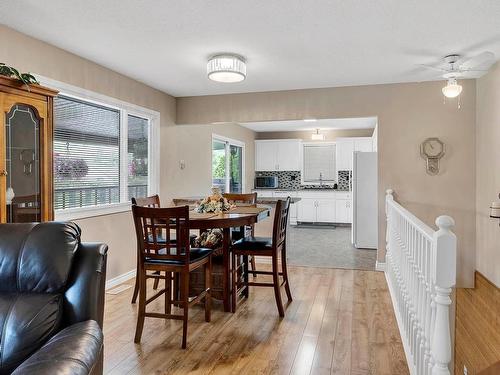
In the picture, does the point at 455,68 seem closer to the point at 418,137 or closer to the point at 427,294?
the point at 418,137

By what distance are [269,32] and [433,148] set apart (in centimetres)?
255

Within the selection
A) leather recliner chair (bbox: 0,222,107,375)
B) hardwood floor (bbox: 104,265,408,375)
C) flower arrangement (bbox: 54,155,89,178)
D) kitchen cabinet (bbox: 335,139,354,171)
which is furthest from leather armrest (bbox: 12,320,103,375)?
kitchen cabinet (bbox: 335,139,354,171)

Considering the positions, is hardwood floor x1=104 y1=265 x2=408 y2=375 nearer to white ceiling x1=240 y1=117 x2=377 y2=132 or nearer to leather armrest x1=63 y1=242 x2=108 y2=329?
leather armrest x1=63 y1=242 x2=108 y2=329

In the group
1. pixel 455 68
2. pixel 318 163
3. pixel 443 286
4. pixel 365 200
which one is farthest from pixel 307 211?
pixel 443 286

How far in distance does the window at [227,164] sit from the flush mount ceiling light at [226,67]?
3.10m

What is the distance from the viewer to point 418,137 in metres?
4.41

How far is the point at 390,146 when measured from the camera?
449cm

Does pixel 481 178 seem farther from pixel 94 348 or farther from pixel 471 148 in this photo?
pixel 94 348

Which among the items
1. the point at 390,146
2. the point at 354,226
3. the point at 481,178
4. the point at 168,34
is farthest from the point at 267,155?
the point at 168,34

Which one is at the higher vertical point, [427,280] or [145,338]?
[427,280]

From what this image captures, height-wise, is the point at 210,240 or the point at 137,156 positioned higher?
the point at 137,156

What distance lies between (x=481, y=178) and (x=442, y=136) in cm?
62

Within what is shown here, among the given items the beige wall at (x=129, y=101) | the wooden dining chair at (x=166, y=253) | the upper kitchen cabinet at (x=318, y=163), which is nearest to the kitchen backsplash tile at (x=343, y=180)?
the upper kitchen cabinet at (x=318, y=163)

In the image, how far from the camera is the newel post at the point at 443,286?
5.34ft
